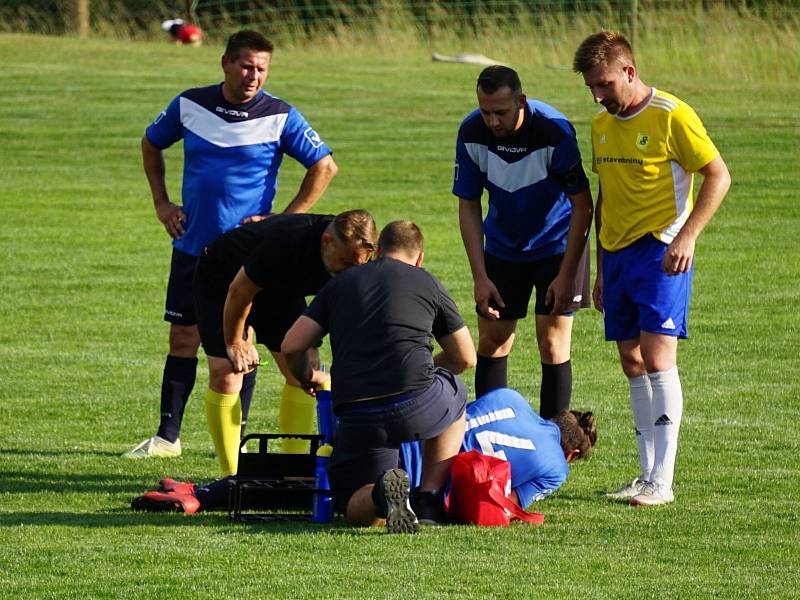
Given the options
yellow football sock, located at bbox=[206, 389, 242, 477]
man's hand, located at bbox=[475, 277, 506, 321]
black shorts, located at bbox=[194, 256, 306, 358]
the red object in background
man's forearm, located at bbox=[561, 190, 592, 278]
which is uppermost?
the red object in background

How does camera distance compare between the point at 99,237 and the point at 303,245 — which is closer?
the point at 303,245

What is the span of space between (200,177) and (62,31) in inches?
1060

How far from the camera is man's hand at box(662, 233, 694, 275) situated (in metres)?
7.07

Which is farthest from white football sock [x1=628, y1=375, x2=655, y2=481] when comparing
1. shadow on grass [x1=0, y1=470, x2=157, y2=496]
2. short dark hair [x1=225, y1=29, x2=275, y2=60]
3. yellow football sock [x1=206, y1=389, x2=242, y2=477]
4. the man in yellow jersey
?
short dark hair [x1=225, y1=29, x2=275, y2=60]

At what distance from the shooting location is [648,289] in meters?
7.33

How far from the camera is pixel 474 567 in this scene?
19.5ft

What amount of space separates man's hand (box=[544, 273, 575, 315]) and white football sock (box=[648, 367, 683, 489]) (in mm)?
666

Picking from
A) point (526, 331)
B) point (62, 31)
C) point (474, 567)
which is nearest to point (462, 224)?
point (474, 567)

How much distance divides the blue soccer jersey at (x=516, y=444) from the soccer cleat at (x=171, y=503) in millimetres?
925

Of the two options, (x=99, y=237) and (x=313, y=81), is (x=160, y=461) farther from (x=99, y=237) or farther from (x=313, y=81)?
(x=313, y=81)

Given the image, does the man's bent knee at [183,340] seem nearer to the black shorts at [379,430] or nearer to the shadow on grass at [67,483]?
the shadow on grass at [67,483]

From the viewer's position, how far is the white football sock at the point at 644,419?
7598mm

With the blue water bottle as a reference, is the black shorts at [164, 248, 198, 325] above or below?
above

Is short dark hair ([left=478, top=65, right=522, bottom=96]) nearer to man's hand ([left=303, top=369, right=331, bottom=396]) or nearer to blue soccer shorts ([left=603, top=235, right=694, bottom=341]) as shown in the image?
blue soccer shorts ([left=603, top=235, right=694, bottom=341])
